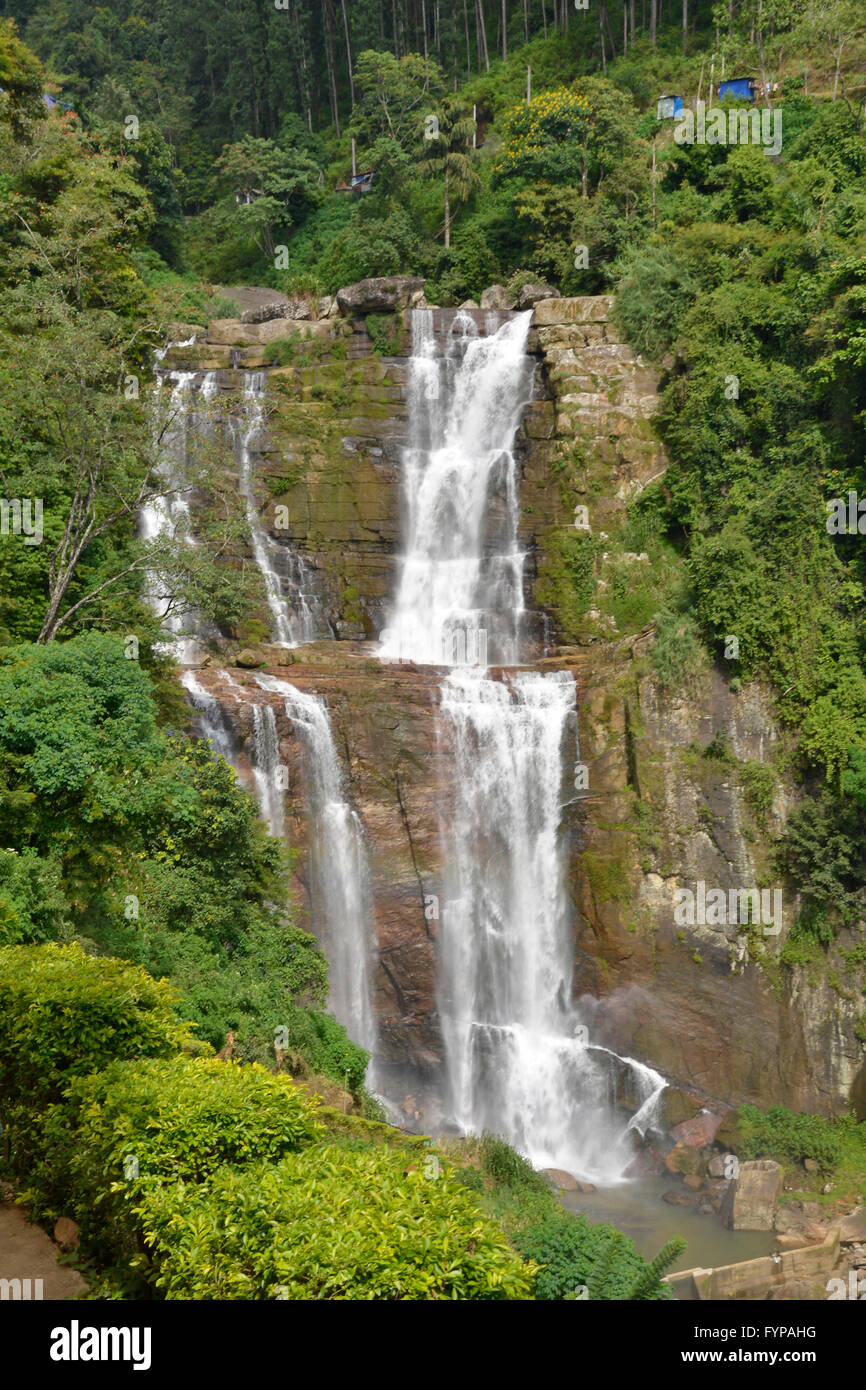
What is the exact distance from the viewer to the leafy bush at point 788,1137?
62.0 feet

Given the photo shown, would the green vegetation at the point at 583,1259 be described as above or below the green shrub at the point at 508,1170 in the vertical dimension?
above

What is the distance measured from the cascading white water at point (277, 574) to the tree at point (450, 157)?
1418cm

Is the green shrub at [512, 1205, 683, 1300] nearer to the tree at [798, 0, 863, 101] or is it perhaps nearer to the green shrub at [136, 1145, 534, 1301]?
the green shrub at [136, 1145, 534, 1301]

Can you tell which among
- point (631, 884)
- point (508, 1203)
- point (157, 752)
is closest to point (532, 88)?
→ point (631, 884)

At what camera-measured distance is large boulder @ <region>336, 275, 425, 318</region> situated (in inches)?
1252

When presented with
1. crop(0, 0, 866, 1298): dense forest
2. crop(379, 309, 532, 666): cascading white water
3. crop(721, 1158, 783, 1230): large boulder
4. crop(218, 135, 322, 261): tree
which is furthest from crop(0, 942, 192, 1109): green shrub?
crop(218, 135, 322, 261): tree

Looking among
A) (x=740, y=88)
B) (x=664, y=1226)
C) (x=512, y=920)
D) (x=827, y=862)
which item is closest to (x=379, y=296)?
(x=740, y=88)

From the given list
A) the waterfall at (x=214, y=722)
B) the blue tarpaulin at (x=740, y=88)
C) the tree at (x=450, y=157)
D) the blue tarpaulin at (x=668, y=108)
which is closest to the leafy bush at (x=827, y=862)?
the waterfall at (x=214, y=722)

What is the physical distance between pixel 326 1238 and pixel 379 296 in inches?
1194

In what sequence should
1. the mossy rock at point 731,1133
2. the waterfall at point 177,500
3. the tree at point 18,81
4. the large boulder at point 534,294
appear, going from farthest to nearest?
the large boulder at point 534,294
the tree at point 18,81
the waterfall at point 177,500
the mossy rock at point 731,1133

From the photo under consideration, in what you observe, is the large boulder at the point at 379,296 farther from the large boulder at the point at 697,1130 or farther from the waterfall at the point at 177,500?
the large boulder at the point at 697,1130

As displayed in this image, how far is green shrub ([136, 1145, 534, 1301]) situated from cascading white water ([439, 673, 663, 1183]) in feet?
50.4
